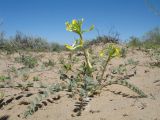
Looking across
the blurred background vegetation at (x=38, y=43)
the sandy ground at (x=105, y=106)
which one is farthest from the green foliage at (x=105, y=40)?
the sandy ground at (x=105, y=106)

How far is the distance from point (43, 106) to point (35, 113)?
139 mm

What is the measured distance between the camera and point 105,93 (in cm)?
320

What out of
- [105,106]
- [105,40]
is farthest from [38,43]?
[105,106]

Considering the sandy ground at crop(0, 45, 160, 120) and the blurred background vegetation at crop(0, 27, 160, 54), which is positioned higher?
the blurred background vegetation at crop(0, 27, 160, 54)

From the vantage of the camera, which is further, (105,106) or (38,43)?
(38,43)

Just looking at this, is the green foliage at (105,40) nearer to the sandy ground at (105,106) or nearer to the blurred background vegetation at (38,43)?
the blurred background vegetation at (38,43)

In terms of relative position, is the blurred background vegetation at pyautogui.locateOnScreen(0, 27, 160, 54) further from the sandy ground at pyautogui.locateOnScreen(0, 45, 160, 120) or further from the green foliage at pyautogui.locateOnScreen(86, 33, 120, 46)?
the sandy ground at pyautogui.locateOnScreen(0, 45, 160, 120)

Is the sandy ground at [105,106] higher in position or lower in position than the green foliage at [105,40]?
lower

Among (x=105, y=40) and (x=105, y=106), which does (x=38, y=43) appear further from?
(x=105, y=106)

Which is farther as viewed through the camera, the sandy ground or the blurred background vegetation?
the blurred background vegetation

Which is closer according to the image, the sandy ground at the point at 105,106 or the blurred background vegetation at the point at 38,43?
the sandy ground at the point at 105,106

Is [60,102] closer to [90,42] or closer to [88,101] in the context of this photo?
[88,101]

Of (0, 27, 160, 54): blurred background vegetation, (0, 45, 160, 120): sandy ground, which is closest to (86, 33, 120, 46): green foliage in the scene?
(0, 27, 160, 54): blurred background vegetation

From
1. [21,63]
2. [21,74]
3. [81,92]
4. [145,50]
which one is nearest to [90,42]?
[145,50]
